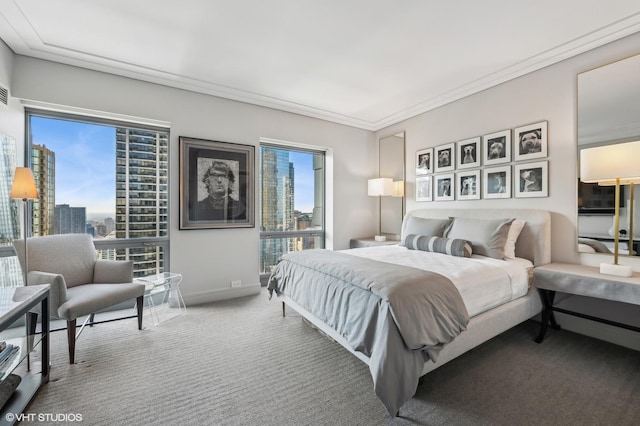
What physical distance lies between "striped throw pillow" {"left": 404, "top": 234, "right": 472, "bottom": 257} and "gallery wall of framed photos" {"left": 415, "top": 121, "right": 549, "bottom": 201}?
0.91 metres

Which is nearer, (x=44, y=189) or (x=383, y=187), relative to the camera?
(x=44, y=189)

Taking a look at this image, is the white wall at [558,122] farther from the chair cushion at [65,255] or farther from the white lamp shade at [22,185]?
the white lamp shade at [22,185]

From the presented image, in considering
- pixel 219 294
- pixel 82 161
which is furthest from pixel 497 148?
pixel 82 161

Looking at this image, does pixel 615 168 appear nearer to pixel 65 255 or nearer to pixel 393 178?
pixel 393 178

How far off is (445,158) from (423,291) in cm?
264

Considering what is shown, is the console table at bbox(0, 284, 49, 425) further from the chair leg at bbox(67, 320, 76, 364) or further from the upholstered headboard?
the upholstered headboard

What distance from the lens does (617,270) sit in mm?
2133

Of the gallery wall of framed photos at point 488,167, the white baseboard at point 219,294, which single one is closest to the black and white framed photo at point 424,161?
the gallery wall of framed photos at point 488,167

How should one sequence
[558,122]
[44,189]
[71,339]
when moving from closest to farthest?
[71,339] < [558,122] < [44,189]

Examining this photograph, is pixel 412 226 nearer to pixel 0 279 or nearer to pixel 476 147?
pixel 476 147

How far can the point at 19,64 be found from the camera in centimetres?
258

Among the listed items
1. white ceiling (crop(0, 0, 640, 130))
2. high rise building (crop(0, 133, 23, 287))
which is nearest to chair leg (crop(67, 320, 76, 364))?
high rise building (crop(0, 133, 23, 287))

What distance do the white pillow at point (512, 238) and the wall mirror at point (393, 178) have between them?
174 cm

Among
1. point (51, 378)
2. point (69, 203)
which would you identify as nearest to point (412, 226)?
point (51, 378)
